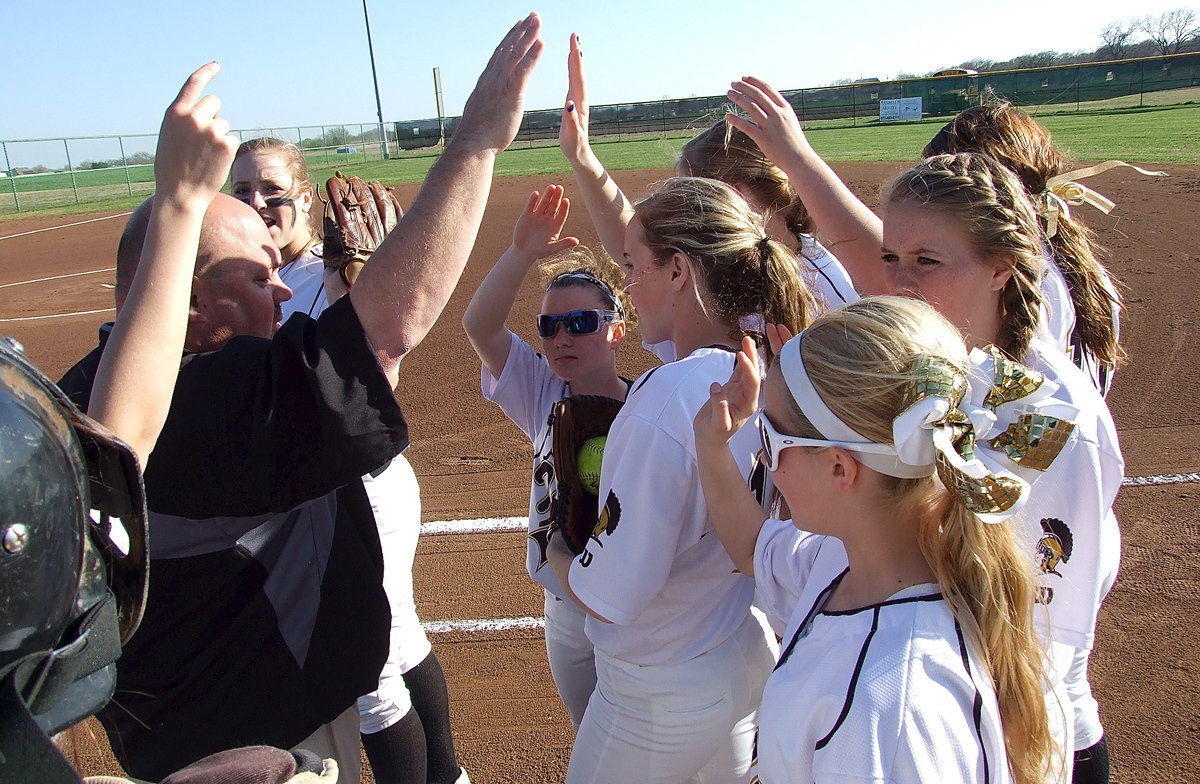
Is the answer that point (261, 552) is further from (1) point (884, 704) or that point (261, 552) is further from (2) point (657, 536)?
(1) point (884, 704)

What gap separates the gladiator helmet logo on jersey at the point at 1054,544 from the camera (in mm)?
1919

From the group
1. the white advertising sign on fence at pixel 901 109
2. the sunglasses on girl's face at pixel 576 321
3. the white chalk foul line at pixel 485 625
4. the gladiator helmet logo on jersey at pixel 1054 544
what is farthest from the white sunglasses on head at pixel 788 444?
the white advertising sign on fence at pixel 901 109

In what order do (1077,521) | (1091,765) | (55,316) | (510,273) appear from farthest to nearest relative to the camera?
(55,316) → (510,273) → (1091,765) → (1077,521)

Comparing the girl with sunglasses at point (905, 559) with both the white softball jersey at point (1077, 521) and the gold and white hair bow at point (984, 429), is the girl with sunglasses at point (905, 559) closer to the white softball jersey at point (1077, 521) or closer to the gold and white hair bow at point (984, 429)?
the gold and white hair bow at point (984, 429)

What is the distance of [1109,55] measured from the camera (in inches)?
2319

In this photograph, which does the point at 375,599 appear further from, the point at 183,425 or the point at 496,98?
the point at 496,98

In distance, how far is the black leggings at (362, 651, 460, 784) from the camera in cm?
284

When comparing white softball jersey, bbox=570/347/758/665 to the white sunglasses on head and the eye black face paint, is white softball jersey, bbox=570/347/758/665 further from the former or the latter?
the eye black face paint

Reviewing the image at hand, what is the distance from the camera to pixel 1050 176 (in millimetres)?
2697

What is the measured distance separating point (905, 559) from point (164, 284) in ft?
4.51

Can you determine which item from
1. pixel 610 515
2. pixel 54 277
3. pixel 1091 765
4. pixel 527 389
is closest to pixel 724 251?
pixel 610 515

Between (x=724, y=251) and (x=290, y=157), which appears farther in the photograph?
(x=290, y=157)

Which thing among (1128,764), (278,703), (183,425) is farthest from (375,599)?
(1128,764)

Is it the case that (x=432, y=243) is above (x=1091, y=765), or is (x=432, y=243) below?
above
